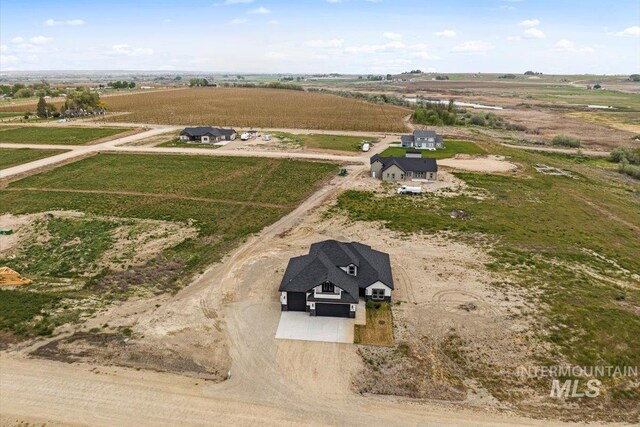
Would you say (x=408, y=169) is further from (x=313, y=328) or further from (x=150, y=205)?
(x=313, y=328)

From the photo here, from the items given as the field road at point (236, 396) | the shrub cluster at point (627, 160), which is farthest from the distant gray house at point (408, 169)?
the shrub cluster at point (627, 160)

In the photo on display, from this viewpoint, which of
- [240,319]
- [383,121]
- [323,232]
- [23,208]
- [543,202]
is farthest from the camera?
[383,121]

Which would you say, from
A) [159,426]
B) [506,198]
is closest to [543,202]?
[506,198]

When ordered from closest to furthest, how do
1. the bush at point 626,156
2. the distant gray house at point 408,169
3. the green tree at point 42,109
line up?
1. the distant gray house at point 408,169
2. the bush at point 626,156
3. the green tree at point 42,109

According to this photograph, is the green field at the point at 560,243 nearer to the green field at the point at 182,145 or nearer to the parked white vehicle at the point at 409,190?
the parked white vehicle at the point at 409,190

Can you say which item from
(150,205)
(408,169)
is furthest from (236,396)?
(408,169)

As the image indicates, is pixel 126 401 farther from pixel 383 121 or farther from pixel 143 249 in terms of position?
pixel 383 121
